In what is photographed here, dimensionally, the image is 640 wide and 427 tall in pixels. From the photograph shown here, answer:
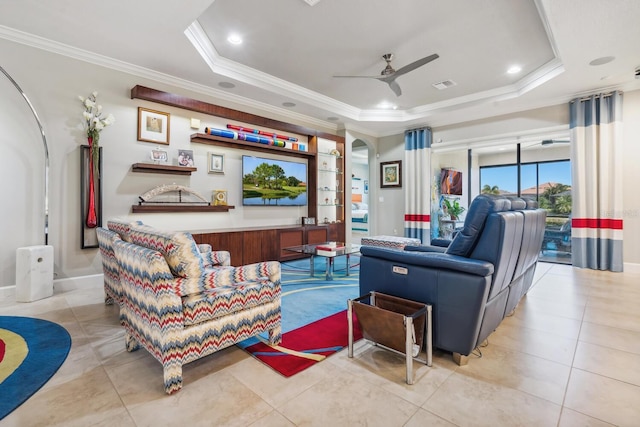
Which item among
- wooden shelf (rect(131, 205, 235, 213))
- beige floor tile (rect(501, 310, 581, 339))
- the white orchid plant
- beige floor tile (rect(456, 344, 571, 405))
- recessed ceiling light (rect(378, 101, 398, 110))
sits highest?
recessed ceiling light (rect(378, 101, 398, 110))

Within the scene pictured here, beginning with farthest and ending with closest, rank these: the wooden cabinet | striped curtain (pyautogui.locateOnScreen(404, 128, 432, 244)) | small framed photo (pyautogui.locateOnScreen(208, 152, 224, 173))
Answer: striped curtain (pyautogui.locateOnScreen(404, 128, 432, 244)) < small framed photo (pyautogui.locateOnScreen(208, 152, 224, 173)) < the wooden cabinet

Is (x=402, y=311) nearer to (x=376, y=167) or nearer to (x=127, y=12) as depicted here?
(x=127, y=12)

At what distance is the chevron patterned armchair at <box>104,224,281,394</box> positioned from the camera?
165 centimetres

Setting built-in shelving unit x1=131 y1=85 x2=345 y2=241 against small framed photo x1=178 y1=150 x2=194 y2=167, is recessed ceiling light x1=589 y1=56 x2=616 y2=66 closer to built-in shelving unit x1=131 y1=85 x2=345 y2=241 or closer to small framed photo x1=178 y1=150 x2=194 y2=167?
built-in shelving unit x1=131 y1=85 x2=345 y2=241

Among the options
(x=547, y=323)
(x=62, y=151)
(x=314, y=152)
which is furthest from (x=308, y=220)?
(x=547, y=323)

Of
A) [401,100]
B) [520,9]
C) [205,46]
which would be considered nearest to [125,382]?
[205,46]

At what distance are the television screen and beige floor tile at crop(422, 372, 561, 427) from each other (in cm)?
594

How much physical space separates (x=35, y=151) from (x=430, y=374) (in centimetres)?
437

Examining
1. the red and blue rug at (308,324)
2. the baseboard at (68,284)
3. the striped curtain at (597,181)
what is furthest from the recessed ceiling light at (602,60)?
the baseboard at (68,284)

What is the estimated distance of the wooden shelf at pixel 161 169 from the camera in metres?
3.87

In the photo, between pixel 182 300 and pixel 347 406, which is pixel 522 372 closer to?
pixel 347 406

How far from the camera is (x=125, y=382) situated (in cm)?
175

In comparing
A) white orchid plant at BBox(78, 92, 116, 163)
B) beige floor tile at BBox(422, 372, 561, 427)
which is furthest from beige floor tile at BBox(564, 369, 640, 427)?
white orchid plant at BBox(78, 92, 116, 163)

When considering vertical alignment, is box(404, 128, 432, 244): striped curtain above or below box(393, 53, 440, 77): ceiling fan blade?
below
